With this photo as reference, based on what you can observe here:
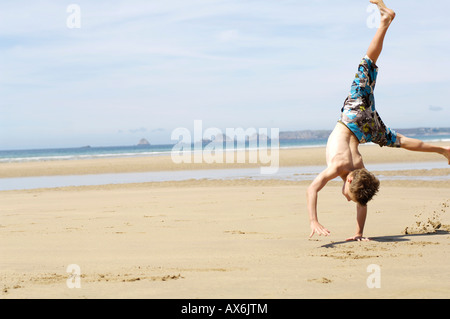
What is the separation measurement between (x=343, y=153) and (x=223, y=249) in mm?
1823

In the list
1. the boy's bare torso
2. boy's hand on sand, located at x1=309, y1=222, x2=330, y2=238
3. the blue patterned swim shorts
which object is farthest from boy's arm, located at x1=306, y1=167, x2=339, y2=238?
the blue patterned swim shorts

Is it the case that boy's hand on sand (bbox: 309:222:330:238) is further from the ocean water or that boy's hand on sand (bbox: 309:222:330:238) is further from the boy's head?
the ocean water

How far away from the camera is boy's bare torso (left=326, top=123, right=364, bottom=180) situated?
633cm

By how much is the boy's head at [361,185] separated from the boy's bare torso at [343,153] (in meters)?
0.20

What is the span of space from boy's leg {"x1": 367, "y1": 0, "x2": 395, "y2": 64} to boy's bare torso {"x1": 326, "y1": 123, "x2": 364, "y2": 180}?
1044 millimetres

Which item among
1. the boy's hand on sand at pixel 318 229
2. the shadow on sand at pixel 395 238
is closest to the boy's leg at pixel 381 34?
the shadow on sand at pixel 395 238

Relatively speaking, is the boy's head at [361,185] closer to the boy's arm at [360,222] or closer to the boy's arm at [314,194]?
the boy's arm at [314,194]

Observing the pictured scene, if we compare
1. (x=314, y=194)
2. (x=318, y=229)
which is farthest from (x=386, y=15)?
(x=318, y=229)

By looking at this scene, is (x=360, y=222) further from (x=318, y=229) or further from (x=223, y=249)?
(x=223, y=249)

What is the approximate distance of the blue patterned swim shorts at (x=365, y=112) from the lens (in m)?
6.69

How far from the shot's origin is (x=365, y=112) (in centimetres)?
674

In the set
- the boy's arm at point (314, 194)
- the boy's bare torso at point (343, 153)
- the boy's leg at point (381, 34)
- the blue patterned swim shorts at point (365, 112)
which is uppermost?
the boy's leg at point (381, 34)

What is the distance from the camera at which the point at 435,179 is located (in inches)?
595
